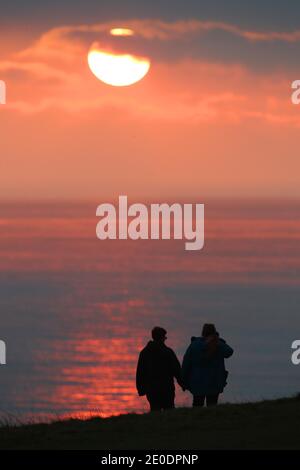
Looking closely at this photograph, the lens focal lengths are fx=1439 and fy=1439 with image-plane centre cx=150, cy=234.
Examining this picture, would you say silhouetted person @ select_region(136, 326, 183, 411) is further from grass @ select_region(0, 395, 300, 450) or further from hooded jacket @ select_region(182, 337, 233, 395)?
grass @ select_region(0, 395, 300, 450)

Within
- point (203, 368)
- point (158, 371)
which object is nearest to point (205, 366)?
point (203, 368)

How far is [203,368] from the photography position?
19.6 meters

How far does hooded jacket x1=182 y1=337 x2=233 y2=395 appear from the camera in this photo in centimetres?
1948

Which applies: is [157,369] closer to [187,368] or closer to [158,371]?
[158,371]

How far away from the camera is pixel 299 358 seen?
18262 cm

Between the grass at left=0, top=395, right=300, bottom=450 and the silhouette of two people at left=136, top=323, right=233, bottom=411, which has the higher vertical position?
the silhouette of two people at left=136, top=323, right=233, bottom=411

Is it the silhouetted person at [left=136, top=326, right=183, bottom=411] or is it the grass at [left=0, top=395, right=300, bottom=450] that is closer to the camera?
the grass at [left=0, top=395, right=300, bottom=450]

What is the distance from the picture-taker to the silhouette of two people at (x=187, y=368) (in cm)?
1942

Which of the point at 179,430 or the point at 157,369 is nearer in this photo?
the point at 179,430

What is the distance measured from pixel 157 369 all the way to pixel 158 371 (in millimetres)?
31

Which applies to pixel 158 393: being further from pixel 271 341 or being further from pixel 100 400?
pixel 271 341

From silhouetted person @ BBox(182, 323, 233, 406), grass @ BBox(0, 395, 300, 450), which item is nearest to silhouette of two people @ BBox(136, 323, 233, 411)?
silhouetted person @ BBox(182, 323, 233, 406)
